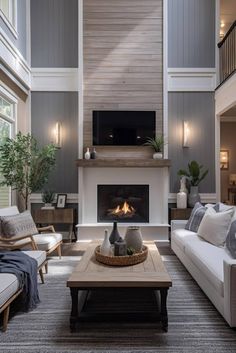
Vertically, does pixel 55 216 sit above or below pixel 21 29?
below

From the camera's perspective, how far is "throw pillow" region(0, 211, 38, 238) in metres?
3.97

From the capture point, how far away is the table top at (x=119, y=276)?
8.15ft

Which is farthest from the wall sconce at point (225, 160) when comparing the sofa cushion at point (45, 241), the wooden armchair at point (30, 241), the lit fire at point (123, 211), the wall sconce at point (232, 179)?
the sofa cushion at point (45, 241)

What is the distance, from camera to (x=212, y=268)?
293cm

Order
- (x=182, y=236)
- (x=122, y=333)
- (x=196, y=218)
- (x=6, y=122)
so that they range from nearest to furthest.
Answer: (x=122, y=333), (x=182, y=236), (x=196, y=218), (x=6, y=122)

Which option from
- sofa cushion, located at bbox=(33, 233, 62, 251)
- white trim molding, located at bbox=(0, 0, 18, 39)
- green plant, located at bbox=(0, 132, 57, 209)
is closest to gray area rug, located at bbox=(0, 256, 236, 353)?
sofa cushion, located at bbox=(33, 233, 62, 251)

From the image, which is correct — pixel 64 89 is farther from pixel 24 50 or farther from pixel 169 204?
pixel 169 204

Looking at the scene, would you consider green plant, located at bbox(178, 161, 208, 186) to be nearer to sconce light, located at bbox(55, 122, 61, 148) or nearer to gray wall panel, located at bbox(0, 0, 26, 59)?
sconce light, located at bbox(55, 122, 61, 148)

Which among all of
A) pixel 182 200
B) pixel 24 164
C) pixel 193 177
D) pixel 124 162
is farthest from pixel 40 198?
pixel 193 177

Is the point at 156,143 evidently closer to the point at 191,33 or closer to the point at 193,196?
the point at 193,196

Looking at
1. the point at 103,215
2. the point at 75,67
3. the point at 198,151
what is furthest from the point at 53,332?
the point at 75,67

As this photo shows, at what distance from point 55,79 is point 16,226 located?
354cm

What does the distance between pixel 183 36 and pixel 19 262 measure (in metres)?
5.57

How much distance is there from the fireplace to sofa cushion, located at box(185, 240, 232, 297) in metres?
2.42
